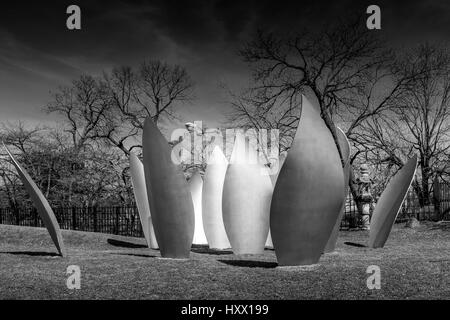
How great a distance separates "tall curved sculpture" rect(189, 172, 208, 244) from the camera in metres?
12.5

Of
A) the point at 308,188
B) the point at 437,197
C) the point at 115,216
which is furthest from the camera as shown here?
the point at 437,197

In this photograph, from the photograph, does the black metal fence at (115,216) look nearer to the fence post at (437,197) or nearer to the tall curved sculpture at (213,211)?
the fence post at (437,197)

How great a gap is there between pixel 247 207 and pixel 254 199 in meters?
0.23

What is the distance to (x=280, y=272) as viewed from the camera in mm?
7133

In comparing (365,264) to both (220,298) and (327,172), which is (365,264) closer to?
(327,172)

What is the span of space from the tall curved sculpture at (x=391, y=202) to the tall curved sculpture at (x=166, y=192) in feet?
15.1

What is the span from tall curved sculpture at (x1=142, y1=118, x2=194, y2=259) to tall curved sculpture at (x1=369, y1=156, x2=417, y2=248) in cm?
460

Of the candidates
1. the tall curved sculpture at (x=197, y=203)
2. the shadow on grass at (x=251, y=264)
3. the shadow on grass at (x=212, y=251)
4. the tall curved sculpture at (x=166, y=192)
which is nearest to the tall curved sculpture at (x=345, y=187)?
the shadow on grass at (x=212, y=251)

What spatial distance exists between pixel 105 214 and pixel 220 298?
1356 cm

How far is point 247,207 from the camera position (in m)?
10.3

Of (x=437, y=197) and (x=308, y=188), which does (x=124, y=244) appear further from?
(x=437, y=197)

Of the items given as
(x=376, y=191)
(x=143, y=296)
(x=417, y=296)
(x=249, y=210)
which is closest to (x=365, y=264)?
(x=417, y=296)

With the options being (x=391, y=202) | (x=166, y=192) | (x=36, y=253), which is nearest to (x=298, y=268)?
(x=166, y=192)

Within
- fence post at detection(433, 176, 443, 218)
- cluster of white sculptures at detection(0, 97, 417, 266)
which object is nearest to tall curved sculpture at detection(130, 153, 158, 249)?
cluster of white sculptures at detection(0, 97, 417, 266)
